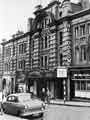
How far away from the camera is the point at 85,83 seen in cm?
2839

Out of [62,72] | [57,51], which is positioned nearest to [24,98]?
[62,72]

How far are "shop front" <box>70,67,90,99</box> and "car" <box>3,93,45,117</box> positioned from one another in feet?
42.4

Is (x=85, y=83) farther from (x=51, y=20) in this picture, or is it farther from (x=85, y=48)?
(x=51, y=20)

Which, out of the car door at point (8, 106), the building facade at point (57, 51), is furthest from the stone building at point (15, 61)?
the car door at point (8, 106)

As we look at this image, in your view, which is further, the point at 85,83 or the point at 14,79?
the point at 14,79

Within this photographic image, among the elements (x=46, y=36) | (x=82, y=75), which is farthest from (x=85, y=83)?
(x=46, y=36)

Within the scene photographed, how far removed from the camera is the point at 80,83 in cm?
2902

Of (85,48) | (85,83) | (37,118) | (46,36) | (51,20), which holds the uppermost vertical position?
(51,20)

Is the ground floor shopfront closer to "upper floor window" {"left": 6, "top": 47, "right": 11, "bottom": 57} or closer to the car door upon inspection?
"upper floor window" {"left": 6, "top": 47, "right": 11, "bottom": 57}

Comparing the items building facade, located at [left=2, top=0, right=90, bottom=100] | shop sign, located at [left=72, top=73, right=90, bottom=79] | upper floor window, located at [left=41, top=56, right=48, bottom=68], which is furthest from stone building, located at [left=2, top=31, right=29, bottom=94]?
shop sign, located at [left=72, top=73, right=90, bottom=79]

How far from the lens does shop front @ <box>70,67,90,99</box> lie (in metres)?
28.0

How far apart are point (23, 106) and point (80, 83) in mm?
15187

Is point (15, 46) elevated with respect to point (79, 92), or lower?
elevated

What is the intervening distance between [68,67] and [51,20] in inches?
332
